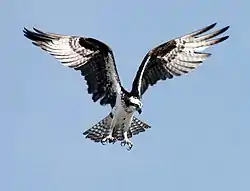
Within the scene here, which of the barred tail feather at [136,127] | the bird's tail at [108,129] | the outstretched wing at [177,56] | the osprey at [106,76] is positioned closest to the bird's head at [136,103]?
the osprey at [106,76]

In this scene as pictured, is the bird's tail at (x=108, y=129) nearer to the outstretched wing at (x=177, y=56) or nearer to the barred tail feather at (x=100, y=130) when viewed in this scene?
the barred tail feather at (x=100, y=130)

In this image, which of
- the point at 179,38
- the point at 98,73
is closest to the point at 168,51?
the point at 179,38

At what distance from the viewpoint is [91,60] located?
923 inches

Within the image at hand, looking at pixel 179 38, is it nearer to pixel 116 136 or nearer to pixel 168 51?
pixel 168 51

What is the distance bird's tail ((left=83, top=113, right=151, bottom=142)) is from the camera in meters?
23.2

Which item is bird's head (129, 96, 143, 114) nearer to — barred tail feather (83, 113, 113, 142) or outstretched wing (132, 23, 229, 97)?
barred tail feather (83, 113, 113, 142)

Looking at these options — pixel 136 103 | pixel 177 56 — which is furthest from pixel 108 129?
pixel 177 56

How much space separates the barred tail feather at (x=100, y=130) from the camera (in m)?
23.6

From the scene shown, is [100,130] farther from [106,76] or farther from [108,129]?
[106,76]

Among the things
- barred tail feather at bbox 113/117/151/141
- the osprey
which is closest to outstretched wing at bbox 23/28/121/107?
the osprey

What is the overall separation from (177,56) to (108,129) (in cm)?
229

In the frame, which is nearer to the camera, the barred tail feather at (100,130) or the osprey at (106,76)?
the osprey at (106,76)

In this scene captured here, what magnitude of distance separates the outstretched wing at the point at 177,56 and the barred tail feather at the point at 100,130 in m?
1.09

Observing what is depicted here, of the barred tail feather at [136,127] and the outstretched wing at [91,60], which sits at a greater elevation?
the outstretched wing at [91,60]
